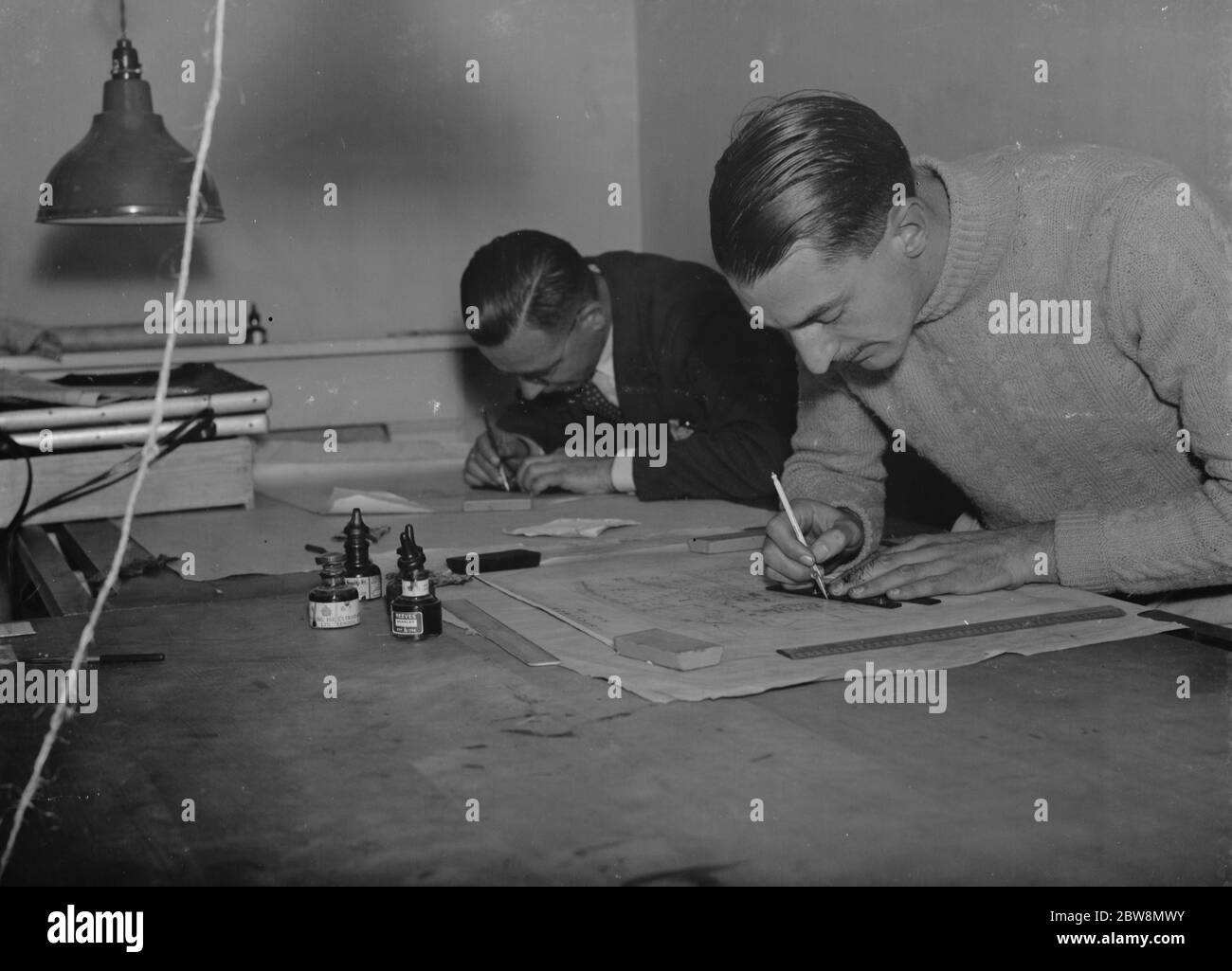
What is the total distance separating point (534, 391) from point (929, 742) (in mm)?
1685

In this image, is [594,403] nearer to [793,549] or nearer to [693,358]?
[693,358]

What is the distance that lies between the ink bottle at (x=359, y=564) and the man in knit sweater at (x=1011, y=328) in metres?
0.45

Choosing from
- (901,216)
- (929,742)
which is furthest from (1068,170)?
(929,742)

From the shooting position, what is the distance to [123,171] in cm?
221

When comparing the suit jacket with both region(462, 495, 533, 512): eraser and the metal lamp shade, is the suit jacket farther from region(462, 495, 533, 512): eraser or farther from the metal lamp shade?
the metal lamp shade

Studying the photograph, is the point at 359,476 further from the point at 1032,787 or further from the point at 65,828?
the point at 1032,787

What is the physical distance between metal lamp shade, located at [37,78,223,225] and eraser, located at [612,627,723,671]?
1424 millimetres

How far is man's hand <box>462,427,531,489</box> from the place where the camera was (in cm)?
233

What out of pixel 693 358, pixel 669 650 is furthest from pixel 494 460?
pixel 669 650

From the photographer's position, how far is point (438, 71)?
10.8 ft

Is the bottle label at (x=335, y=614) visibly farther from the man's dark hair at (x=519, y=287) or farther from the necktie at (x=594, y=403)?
the necktie at (x=594, y=403)

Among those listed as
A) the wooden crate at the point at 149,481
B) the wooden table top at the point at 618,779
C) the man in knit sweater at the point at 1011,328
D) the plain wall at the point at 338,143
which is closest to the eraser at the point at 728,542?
the man in knit sweater at the point at 1011,328

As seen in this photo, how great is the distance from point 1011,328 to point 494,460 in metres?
1.10

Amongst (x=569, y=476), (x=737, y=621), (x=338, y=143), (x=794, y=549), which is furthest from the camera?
(x=338, y=143)
